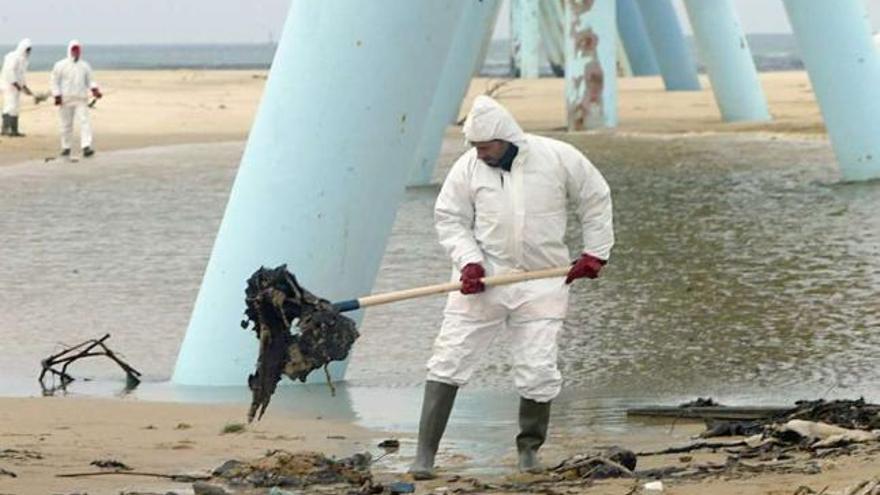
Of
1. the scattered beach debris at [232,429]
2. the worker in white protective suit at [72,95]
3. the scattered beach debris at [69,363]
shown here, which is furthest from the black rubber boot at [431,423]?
the worker in white protective suit at [72,95]

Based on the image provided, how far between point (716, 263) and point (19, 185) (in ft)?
35.3

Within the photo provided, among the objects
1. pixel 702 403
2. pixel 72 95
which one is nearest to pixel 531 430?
pixel 702 403

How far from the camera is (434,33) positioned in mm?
11516

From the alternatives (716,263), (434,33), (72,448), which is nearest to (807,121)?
(716,263)

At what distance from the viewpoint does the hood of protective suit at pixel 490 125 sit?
28.2 ft

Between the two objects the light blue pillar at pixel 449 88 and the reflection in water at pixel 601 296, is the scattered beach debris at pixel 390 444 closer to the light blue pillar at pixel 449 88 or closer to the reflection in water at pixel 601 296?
the reflection in water at pixel 601 296

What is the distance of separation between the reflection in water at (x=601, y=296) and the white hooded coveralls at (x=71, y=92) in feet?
17.9

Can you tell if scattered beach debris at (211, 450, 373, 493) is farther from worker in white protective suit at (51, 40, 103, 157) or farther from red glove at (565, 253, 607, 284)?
worker in white protective suit at (51, 40, 103, 157)

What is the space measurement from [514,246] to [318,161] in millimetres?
2775

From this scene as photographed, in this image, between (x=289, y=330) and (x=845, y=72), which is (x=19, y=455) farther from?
(x=845, y=72)

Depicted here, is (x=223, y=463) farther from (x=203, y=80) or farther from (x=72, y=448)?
(x=203, y=80)

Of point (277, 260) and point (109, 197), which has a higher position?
point (109, 197)

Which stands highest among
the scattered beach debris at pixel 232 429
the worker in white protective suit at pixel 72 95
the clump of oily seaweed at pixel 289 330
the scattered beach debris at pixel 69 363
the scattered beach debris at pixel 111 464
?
the worker in white protective suit at pixel 72 95

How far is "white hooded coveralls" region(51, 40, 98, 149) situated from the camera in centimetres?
3083
